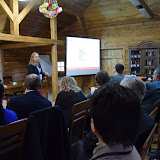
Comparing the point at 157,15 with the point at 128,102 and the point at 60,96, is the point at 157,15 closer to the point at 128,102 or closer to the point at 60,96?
the point at 60,96

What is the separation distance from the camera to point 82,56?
6844 mm

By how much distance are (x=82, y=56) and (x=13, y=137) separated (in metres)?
5.67

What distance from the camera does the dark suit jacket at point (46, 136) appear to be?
56.6 inches

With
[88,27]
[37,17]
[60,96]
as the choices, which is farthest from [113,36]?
[60,96]

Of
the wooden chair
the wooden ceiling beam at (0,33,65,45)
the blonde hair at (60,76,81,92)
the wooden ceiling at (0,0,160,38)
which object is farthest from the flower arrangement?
the wooden chair

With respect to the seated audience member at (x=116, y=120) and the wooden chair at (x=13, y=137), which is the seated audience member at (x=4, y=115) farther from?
the seated audience member at (x=116, y=120)

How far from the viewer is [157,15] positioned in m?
6.07

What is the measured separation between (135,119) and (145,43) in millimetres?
6061

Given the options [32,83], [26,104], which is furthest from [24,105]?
[32,83]

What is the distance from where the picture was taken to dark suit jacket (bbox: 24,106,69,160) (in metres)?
1.44

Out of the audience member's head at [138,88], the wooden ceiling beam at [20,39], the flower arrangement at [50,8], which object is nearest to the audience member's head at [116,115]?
the audience member's head at [138,88]

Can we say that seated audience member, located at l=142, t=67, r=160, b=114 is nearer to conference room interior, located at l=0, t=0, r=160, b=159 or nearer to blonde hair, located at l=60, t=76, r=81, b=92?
blonde hair, located at l=60, t=76, r=81, b=92

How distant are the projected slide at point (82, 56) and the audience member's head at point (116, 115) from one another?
5648mm

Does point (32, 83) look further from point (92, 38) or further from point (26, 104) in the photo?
point (92, 38)
